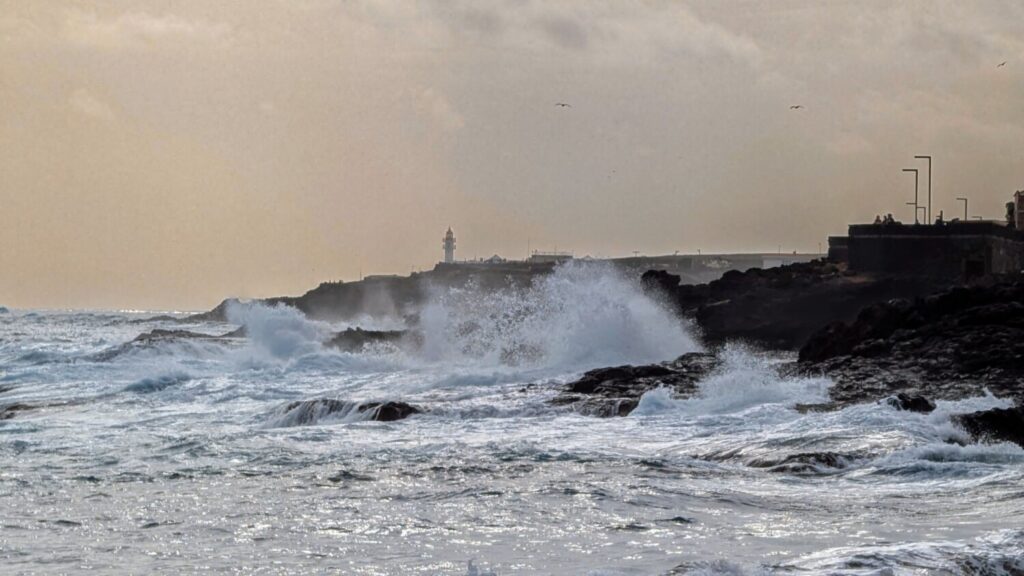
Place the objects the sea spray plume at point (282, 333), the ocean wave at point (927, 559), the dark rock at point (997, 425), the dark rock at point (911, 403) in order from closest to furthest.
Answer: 1. the ocean wave at point (927, 559)
2. the dark rock at point (997, 425)
3. the dark rock at point (911, 403)
4. the sea spray plume at point (282, 333)

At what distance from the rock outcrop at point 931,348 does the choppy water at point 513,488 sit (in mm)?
939

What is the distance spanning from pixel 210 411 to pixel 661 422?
23.3 feet

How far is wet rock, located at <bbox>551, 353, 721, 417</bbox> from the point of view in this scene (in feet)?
58.5

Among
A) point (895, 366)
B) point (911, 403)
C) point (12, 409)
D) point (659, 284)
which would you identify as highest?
point (659, 284)

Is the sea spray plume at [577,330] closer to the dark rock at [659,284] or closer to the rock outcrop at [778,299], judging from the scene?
the dark rock at [659,284]

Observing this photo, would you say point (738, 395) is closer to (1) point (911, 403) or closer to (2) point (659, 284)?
(1) point (911, 403)

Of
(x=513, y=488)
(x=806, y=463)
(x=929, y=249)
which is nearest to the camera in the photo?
(x=513, y=488)

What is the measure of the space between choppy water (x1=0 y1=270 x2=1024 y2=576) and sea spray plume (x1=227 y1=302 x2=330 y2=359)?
1466cm

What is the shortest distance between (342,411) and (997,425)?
8.09m

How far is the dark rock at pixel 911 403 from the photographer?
1461 centimetres

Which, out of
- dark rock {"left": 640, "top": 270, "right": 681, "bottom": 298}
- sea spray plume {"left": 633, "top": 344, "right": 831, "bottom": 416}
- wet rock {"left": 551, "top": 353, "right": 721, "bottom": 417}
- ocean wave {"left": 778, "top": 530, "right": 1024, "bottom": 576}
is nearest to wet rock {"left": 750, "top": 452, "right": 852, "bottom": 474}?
ocean wave {"left": 778, "top": 530, "right": 1024, "bottom": 576}

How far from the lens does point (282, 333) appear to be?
127 ft

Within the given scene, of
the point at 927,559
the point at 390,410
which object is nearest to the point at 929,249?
the point at 390,410

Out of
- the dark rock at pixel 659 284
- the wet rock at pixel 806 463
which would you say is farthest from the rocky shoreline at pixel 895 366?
the dark rock at pixel 659 284
